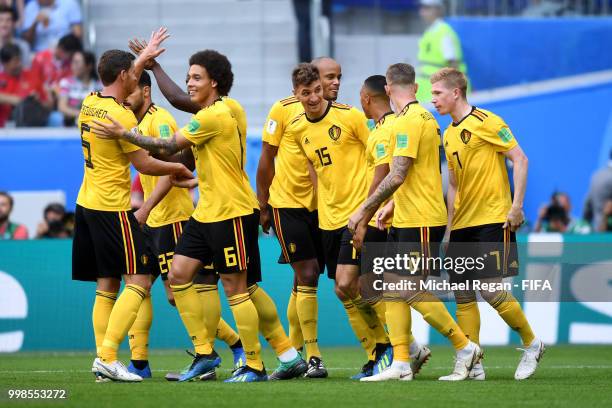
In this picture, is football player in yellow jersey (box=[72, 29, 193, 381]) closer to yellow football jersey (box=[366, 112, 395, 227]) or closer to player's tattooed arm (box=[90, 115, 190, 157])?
player's tattooed arm (box=[90, 115, 190, 157])

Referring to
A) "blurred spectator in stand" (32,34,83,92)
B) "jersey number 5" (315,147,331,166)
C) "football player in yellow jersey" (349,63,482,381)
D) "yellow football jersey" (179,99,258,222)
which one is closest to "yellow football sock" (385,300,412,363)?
"football player in yellow jersey" (349,63,482,381)

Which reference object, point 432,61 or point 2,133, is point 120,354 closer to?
point 2,133

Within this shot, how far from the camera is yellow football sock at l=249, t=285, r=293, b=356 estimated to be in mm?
9695

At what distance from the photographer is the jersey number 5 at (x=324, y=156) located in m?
10.1

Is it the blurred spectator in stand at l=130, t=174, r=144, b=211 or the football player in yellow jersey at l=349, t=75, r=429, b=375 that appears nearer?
the football player in yellow jersey at l=349, t=75, r=429, b=375

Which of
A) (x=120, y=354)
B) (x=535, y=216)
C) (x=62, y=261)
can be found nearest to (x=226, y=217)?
(x=120, y=354)

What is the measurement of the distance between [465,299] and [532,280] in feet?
15.2

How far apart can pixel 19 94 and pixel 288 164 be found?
8.78 metres

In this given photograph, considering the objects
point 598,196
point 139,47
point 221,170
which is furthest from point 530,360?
point 598,196

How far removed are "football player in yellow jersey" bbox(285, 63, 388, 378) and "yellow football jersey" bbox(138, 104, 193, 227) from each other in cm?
109

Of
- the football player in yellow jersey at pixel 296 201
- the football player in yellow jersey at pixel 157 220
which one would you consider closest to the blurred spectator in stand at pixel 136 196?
the football player in yellow jersey at pixel 157 220

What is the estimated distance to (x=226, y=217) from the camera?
30.5 feet

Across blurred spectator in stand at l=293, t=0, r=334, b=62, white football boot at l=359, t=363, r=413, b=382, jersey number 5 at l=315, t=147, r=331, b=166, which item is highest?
blurred spectator in stand at l=293, t=0, r=334, b=62

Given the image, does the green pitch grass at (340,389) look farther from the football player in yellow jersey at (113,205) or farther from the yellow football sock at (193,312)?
the football player in yellow jersey at (113,205)
